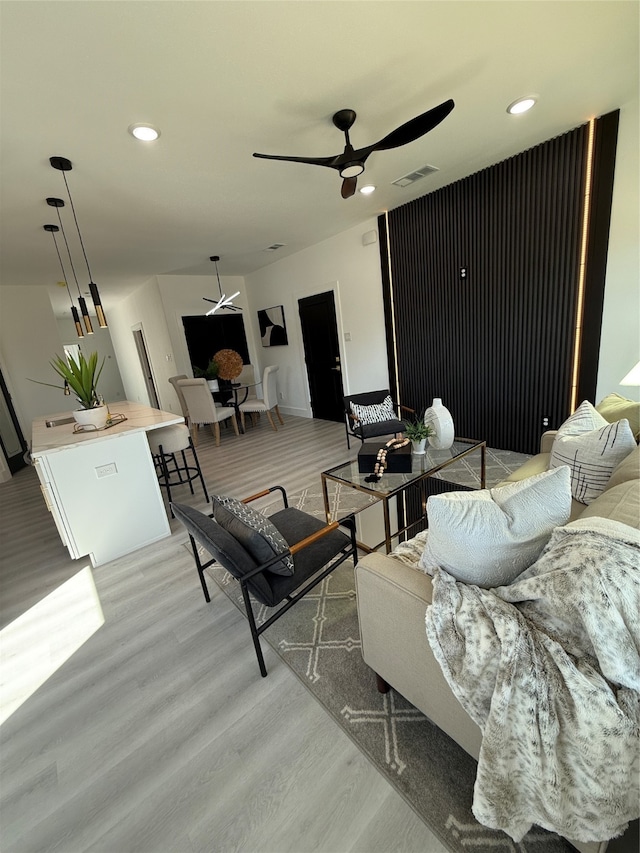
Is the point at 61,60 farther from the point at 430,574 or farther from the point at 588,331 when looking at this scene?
the point at 588,331

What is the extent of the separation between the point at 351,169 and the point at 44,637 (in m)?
3.17

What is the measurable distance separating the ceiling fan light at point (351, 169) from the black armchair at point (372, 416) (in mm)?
2138

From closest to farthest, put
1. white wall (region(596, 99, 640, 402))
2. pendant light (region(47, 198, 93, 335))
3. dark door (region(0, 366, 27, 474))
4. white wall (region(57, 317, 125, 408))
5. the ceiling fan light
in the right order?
the ceiling fan light
white wall (region(596, 99, 640, 402))
pendant light (region(47, 198, 93, 335))
dark door (region(0, 366, 27, 474))
white wall (region(57, 317, 125, 408))

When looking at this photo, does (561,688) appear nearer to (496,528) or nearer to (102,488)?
(496,528)

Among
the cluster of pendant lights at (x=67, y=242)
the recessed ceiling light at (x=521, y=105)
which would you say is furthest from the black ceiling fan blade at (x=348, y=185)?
the cluster of pendant lights at (x=67, y=242)

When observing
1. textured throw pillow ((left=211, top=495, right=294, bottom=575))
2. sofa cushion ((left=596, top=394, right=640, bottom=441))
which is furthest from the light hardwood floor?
sofa cushion ((left=596, top=394, right=640, bottom=441))

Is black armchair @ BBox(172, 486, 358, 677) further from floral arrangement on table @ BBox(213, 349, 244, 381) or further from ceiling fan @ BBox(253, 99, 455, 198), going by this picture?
floral arrangement on table @ BBox(213, 349, 244, 381)

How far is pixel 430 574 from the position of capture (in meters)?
1.11

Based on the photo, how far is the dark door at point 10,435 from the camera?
15.9 ft

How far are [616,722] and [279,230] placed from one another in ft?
15.5

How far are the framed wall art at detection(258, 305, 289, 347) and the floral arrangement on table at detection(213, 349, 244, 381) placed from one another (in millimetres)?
713

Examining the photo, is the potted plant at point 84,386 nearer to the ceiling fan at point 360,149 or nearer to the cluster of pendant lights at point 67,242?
the cluster of pendant lights at point 67,242

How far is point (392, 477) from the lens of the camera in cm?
229

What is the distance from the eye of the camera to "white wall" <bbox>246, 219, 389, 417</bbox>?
4.52 m
